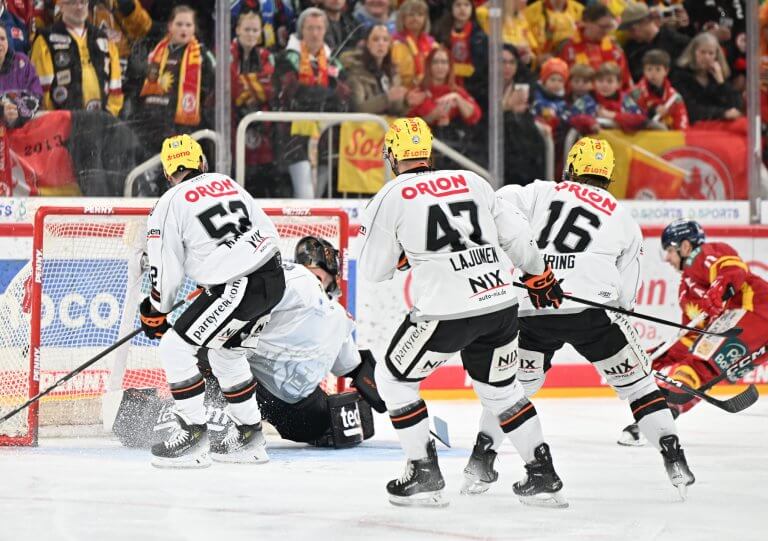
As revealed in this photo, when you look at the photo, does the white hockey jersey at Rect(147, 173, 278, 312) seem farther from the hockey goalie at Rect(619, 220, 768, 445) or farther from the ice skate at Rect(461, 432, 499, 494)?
the hockey goalie at Rect(619, 220, 768, 445)

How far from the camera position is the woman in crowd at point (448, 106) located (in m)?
7.38

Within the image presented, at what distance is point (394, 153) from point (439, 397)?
10.6 feet

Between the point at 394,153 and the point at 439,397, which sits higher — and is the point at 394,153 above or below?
above

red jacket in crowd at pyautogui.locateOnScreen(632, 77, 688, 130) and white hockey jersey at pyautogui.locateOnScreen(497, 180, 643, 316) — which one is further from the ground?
red jacket in crowd at pyautogui.locateOnScreen(632, 77, 688, 130)

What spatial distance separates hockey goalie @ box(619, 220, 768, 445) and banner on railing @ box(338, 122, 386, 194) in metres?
1.89

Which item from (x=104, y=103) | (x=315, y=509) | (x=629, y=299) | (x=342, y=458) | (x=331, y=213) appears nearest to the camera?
(x=315, y=509)

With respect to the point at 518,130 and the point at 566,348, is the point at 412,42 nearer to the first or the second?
the point at 518,130

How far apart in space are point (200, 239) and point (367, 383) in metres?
1.16

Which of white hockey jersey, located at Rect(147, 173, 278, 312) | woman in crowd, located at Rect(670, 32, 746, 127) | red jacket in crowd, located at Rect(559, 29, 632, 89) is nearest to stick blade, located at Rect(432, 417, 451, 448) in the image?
white hockey jersey, located at Rect(147, 173, 278, 312)

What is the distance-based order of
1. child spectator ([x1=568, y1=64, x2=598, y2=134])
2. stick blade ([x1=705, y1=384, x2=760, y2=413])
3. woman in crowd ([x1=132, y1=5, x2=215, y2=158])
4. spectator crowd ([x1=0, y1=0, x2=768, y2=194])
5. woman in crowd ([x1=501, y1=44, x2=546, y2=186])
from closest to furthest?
stick blade ([x1=705, y1=384, x2=760, y2=413]) < spectator crowd ([x1=0, y1=0, x2=768, y2=194]) < woman in crowd ([x1=132, y1=5, x2=215, y2=158]) < woman in crowd ([x1=501, y1=44, x2=546, y2=186]) < child spectator ([x1=568, y1=64, x2=598, y2=134])

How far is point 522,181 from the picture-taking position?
751 cm

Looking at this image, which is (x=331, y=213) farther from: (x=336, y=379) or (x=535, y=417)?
(x=535, y=417)

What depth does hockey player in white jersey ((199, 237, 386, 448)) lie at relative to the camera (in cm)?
522

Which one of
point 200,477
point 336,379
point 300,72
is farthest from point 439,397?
point 200,477
